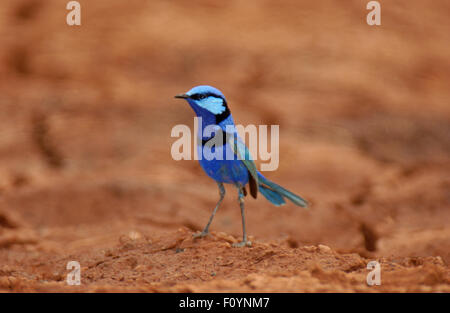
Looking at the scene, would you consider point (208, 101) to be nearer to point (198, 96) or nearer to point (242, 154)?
point (198, 96)

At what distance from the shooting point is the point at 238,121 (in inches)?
331

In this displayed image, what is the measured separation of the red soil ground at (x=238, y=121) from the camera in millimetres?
3746

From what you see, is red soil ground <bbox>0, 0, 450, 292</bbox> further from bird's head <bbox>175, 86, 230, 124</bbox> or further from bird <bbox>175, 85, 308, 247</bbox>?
bird's head <bbox>175, 86, 230, 124</bbox>

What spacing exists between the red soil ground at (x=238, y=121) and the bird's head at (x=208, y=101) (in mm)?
901

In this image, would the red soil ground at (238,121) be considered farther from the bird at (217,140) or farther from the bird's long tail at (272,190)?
the bird at (217,140)

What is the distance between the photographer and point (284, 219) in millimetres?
5781

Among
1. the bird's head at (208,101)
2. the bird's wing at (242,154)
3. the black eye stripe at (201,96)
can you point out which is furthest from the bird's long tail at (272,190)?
the black eye stripe at (201,96)

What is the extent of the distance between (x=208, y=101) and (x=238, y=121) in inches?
187

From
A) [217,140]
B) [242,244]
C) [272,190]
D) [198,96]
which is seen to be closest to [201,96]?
[198,96]

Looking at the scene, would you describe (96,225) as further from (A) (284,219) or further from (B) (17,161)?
(B) (17,161)

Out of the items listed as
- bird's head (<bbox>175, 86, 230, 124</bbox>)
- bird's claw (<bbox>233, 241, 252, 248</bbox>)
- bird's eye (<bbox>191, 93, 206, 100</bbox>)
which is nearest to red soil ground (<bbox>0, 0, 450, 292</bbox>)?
bird's claw (<bbox>233, 241, 252, 248</bbox>)

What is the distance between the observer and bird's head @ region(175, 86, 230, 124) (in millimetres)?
3648

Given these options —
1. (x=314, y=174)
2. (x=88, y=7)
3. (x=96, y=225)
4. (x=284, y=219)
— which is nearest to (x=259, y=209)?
(x=284, y=219)

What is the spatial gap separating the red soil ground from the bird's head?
90 centimetres
